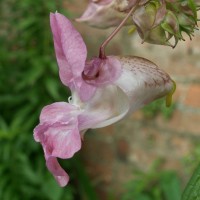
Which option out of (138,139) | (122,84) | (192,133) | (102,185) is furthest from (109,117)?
A: (102,185)

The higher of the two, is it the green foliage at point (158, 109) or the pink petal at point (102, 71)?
the pink petal at point (102, 71)

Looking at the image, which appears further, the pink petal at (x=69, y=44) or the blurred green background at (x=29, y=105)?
the blurred green background at (x=29, y=105)

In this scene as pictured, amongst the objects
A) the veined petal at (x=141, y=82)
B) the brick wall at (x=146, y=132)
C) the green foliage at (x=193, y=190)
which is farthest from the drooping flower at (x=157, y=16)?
the brick wall at (x=146, y=132)

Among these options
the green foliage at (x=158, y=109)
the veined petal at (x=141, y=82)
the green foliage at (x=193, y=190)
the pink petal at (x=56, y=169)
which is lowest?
the green foliage at (x=158, y=109)

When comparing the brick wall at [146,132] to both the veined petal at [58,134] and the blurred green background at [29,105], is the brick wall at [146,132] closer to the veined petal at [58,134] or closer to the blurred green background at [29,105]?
the blurred green background at [29,105]

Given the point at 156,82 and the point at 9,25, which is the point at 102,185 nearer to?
the point at 9,25

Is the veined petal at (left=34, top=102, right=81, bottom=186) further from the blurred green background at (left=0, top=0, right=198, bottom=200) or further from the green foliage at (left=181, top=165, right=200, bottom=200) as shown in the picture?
the blurred green background at (left=0, top=0, right=198, bottom=200)

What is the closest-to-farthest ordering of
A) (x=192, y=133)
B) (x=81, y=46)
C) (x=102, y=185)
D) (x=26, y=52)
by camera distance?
(x=81, y=46), (x=192, y=133), (x=26, y=52), (x=102, y=185)
